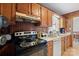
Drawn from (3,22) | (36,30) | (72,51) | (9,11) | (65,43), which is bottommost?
(72,51)

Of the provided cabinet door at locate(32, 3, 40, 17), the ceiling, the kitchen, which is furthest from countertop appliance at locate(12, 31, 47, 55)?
the ceiling

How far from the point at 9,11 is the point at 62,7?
0.71m

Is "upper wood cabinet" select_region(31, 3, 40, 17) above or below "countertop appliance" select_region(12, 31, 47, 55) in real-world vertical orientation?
above

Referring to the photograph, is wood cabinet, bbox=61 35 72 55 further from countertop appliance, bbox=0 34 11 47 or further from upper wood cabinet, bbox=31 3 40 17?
countertop appliance, bbox=0 34 11 47

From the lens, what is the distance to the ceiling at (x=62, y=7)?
5.68 feet

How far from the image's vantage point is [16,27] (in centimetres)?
164

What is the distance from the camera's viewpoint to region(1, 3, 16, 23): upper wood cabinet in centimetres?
160

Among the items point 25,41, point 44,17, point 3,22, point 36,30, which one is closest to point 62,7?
point 44,17

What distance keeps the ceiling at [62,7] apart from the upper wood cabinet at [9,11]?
1.40ft

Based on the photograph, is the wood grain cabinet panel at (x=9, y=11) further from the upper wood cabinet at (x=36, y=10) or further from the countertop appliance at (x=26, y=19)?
the upper wood cabinet at (x=36, y=10)

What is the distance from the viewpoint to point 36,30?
1.75 metres

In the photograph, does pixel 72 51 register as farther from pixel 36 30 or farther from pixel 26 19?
pixel 26 19

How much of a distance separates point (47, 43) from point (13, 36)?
0.48 m

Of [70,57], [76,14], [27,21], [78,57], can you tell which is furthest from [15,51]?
[76,14]
